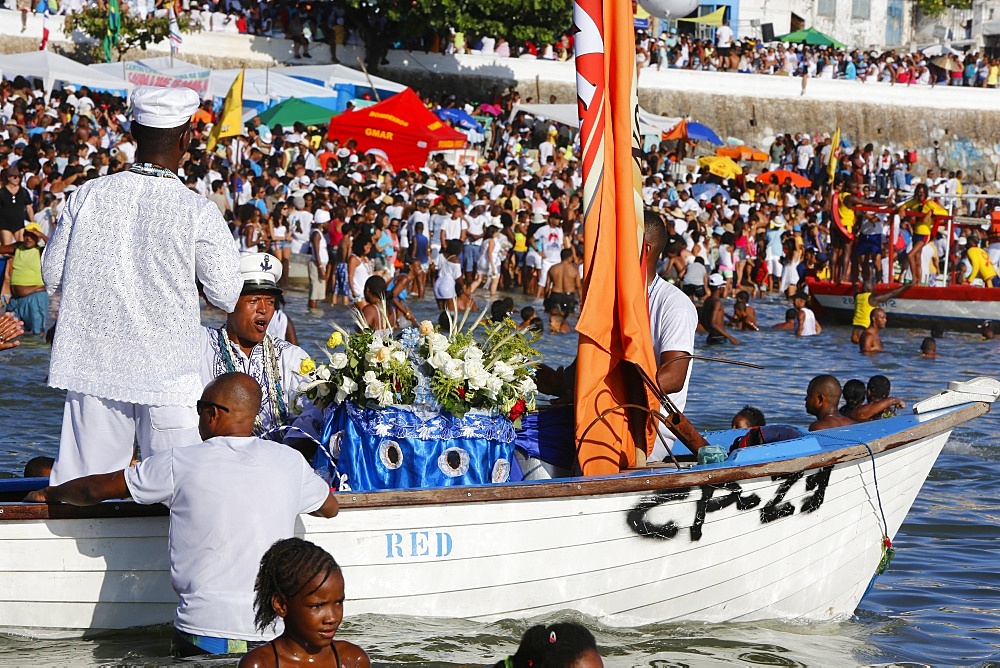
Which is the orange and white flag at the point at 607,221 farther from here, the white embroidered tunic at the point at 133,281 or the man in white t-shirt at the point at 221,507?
the man in white t-shirt at the point at 221,507

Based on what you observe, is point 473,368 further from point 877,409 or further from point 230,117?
point 230,117

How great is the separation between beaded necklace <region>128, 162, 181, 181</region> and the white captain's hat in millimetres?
941

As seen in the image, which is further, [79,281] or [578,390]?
[578,390]

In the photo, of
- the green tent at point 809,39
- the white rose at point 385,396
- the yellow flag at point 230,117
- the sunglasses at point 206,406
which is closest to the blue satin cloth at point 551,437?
the white rose at point 385,396

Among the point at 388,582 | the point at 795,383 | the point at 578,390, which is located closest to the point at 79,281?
the point at 388,582

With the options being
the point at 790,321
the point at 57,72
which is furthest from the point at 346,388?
the point at 57,72

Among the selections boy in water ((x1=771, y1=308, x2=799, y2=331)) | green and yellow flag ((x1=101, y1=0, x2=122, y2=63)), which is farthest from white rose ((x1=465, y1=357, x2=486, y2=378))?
green and yellow flag ((x1=101, y1=0, x2=122, y2=63))

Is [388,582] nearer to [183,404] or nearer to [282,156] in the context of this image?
[183,404]

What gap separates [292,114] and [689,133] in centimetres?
1332

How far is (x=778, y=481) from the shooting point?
7355mm

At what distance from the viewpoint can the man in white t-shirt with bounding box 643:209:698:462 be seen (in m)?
7.32

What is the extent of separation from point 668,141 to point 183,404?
122 ft

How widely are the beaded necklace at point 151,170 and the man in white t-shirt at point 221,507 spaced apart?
0.98 m

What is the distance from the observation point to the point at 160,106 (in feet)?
18.4
